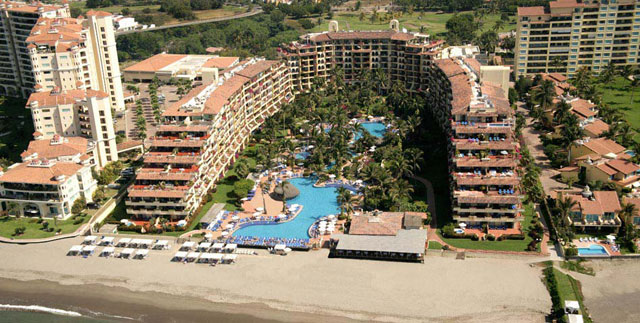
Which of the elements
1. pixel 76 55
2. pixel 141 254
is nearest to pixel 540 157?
pixel 141 254

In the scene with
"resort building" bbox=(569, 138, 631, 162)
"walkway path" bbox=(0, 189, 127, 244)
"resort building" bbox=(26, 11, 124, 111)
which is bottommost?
"walkway path" bbox=(0, 189, 127, 244)

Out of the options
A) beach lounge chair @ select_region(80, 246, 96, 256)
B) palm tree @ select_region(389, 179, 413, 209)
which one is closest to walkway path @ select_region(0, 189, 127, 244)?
beach lounge chair @ select_region(80, 246, 96, 256)

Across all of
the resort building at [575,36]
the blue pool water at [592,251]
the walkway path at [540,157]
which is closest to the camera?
the blue pool water at [592,251]

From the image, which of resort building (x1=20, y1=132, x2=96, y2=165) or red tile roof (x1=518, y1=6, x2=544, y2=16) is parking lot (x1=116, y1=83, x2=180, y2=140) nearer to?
resort building (x1=20, y1=132, x2=96, y2=165)

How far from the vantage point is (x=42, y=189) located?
331 ft

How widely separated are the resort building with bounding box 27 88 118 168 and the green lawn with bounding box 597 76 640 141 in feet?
324

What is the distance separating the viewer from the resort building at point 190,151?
98312mm

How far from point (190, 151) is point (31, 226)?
26220mm

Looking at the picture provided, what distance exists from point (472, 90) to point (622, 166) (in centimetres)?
2607

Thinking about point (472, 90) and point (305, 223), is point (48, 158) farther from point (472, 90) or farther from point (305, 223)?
point (472, 90)

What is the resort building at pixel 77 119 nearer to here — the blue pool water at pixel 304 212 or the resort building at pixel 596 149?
the blue pool water at pixel 304 212

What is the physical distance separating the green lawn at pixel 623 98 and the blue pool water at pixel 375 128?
4843 centimetres

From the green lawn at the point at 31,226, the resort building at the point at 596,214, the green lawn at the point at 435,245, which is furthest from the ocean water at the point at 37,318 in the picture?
the resort building at the point at 596,214

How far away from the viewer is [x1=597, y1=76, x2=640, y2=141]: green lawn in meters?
134
